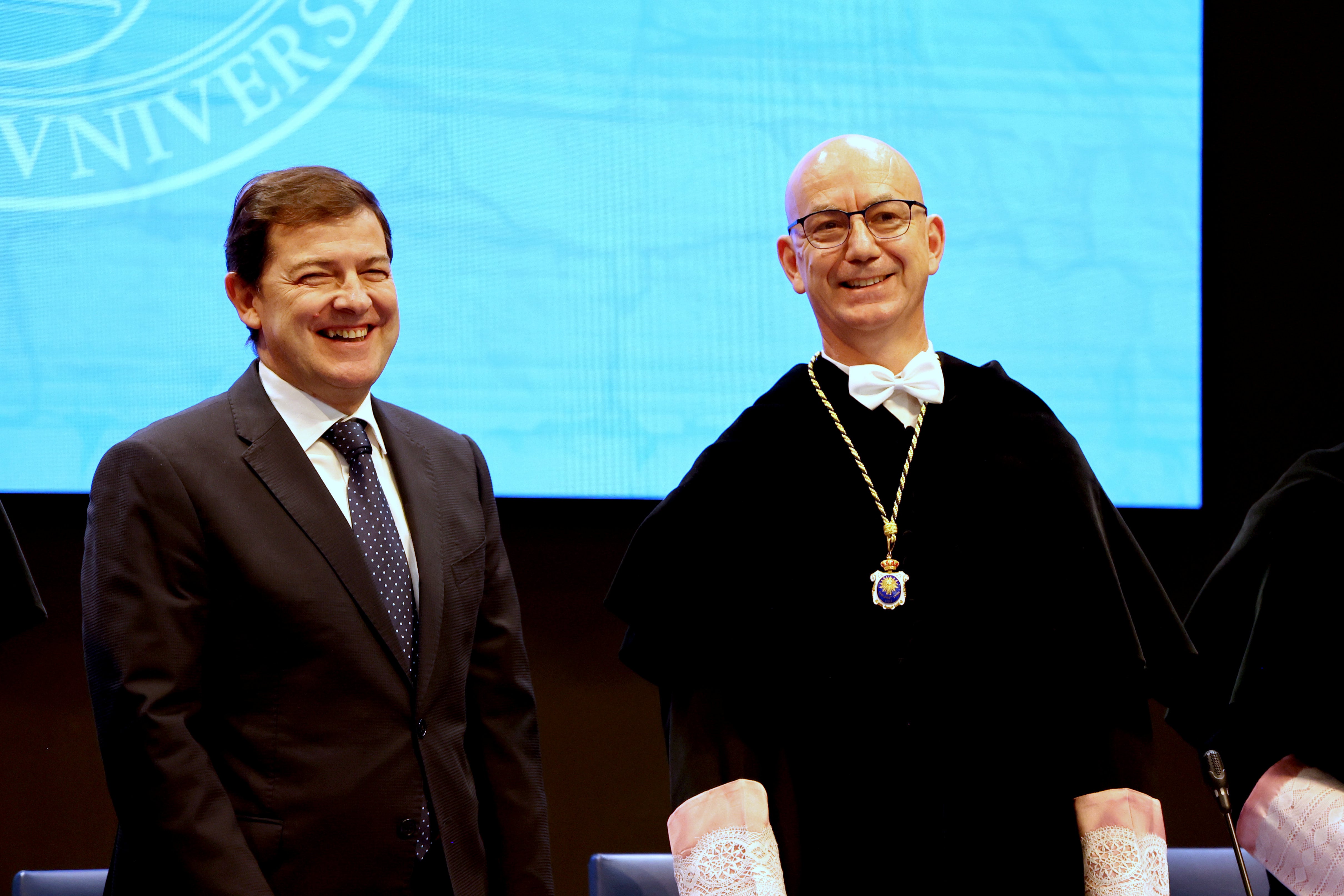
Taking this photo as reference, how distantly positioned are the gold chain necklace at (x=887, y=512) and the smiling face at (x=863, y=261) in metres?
0.08

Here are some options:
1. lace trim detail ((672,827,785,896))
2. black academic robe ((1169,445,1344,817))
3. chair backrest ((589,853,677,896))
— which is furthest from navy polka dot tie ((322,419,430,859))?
black academic robe ((1169,445,1344,817))

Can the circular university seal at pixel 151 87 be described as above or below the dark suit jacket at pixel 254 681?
above

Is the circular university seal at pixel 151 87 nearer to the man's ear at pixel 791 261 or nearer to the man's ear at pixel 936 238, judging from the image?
the man's ear at pixel 791 261

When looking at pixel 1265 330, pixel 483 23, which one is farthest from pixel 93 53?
pixel 1265 330

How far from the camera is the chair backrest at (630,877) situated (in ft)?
8.81

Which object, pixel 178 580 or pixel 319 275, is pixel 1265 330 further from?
pixel 178 580

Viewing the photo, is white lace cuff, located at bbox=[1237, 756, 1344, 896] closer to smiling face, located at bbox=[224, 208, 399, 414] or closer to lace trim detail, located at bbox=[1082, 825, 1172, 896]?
lace trim detail, located at bbox=[1082, 825, 1172, 896]

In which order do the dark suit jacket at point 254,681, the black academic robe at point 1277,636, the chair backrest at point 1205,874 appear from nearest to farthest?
1. the dark suit jacket at point 254,681
2. the black academic robe at point 1277,636
3. the chair backrest at point 1205,874

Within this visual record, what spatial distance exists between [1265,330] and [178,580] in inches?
119

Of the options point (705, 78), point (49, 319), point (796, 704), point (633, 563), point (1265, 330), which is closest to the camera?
point (796, 704)

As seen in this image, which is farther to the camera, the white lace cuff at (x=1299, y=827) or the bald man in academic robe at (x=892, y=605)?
the white lace cuff at (x=1299, y=827)

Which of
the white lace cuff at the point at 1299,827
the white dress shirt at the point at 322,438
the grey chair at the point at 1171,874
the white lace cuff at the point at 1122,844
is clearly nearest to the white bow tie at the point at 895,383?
the white lace cuff at the point at 1122,844

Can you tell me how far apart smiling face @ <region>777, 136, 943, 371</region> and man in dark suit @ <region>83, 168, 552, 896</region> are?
2.30ft

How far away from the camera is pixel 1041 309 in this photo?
11.0 ft
